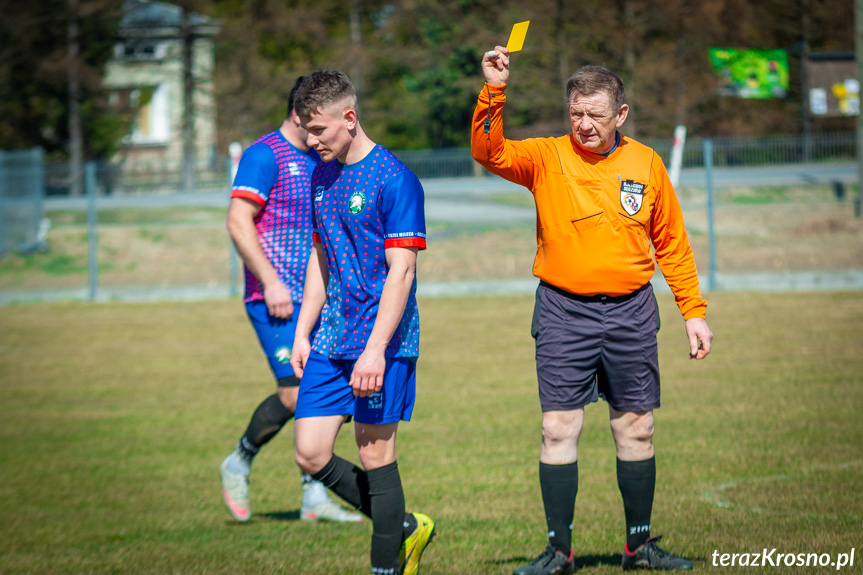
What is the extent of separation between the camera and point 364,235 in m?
3.64

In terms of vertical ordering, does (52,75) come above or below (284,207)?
above

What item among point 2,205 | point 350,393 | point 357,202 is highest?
point 2,205

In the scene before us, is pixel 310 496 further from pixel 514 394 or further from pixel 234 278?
pixel 234 278

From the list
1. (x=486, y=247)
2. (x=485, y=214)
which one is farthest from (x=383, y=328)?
(x=485, y=214)

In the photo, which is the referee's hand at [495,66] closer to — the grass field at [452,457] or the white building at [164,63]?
the grass field at [452,457]

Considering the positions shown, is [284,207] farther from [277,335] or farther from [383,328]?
[383,328]

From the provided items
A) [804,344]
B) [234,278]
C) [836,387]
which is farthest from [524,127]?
[836,387]

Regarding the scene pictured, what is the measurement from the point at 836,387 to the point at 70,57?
32.6 meters

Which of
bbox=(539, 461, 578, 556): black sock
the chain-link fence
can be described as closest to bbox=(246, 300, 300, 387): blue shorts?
bbox=(539, 461, 578, 556): black sock

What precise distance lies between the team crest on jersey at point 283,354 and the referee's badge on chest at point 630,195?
6.59 ft

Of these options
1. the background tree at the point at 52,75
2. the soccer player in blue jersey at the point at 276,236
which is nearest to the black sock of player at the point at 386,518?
the soccer player in blue jersey at the point at 276,236

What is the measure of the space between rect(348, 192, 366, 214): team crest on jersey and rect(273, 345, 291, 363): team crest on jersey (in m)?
1.53

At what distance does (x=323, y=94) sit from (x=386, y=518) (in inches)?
65.3

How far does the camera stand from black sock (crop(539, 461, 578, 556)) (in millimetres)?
3879
